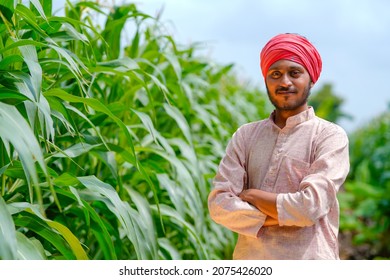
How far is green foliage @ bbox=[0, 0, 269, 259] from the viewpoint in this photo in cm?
126

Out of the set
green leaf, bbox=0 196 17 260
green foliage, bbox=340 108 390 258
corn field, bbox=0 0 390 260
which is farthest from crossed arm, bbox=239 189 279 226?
green foliage, bbox=340 108 390 258

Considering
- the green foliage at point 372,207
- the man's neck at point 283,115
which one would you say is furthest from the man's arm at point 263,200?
the green foliage at point 372,207

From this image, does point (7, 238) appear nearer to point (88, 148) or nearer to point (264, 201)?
point (264, 201)

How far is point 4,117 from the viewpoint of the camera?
1.10 m

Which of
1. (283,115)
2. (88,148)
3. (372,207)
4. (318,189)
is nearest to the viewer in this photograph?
(318,189)

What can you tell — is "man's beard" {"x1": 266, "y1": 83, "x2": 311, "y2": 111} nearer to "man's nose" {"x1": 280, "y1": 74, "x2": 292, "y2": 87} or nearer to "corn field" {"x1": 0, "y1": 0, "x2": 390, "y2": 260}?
"man's nose" {"x1": 280, "y1": 74, "x2": 292, "y2": 87}

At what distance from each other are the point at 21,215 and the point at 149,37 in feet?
4.02

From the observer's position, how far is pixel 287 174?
126 centimetres

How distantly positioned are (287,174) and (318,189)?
0.08m

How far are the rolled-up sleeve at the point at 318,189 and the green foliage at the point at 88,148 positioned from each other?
39cm

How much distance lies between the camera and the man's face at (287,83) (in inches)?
48.5

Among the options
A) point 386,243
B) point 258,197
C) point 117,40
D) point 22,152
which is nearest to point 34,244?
point 22,152

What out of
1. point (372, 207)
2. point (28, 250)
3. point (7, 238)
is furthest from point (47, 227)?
point (372, 207)
